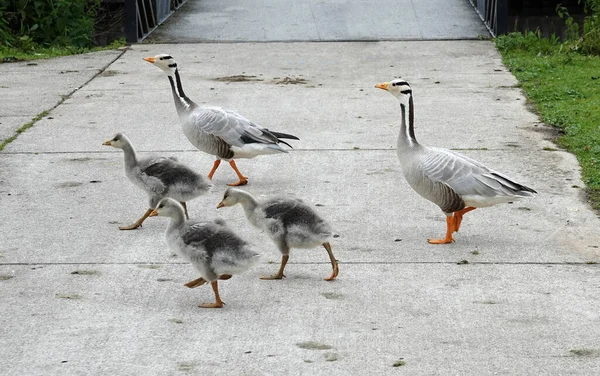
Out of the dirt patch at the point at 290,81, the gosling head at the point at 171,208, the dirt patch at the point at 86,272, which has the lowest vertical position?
the dirt patch at the point at 290,81

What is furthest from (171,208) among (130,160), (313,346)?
(130,160)

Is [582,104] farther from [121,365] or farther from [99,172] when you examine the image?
[121,365]

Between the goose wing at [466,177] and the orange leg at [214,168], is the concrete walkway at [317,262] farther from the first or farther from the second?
the goose wing at [466,177]

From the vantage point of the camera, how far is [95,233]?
22.5 feet

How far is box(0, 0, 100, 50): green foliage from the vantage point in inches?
579

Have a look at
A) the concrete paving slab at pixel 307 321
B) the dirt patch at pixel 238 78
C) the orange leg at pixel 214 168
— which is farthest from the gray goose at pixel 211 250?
the dirt patch at pixel 238 78

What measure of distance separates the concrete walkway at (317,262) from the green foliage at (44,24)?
4.02 m

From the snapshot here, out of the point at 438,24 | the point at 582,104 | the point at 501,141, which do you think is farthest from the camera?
the point at 438,24

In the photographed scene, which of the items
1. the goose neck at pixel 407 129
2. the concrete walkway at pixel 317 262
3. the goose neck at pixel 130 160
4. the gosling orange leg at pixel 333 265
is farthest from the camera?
the goose neck at pixel 130 160

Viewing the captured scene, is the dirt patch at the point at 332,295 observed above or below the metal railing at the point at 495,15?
above

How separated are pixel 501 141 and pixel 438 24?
6766mm

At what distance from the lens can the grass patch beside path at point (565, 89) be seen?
8.68 metres

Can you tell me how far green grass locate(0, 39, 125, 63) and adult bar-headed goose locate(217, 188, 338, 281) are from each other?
8.78 meters

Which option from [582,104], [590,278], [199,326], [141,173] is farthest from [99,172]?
[582,104]
